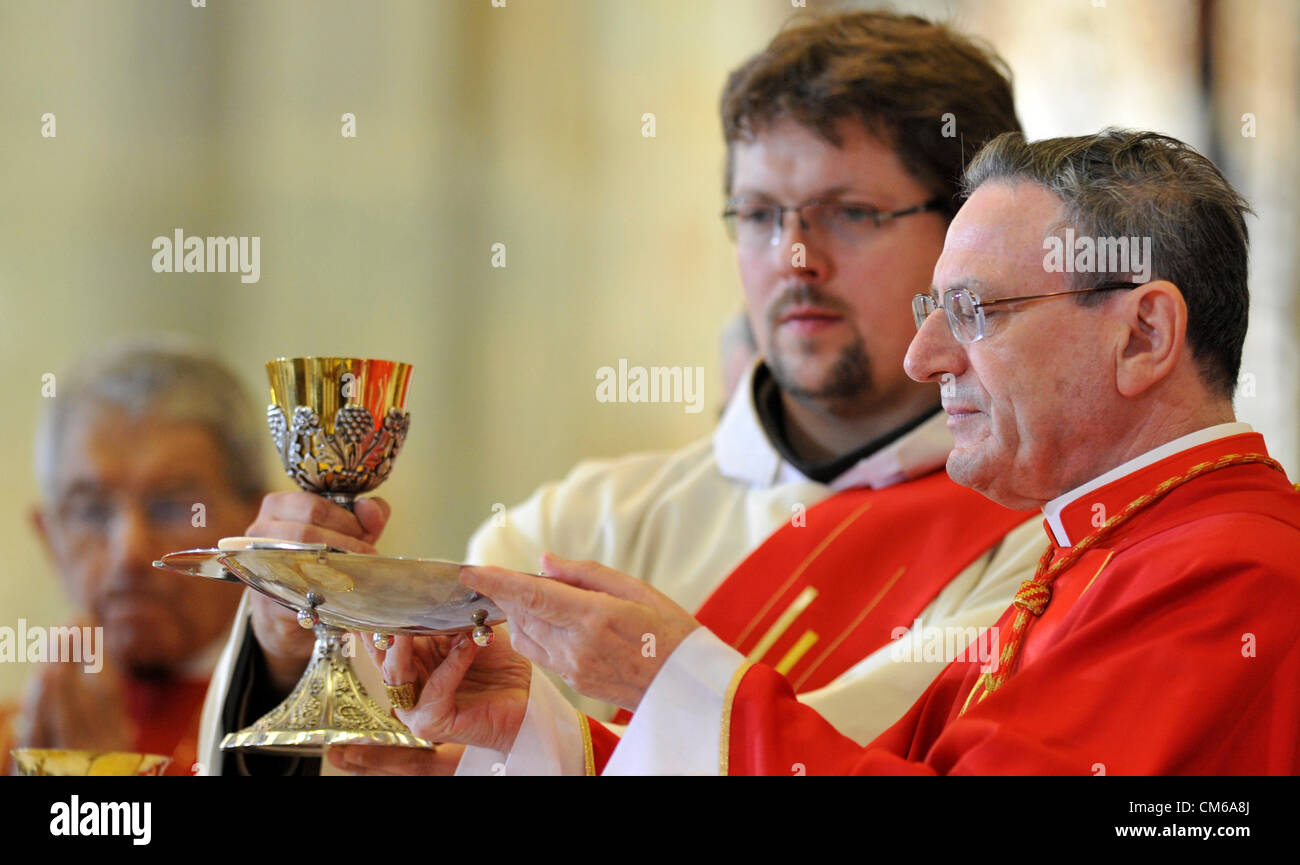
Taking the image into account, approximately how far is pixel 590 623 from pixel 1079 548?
0.78m

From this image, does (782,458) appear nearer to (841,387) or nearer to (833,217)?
(841,387)

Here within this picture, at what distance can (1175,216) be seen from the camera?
2123 millimetres

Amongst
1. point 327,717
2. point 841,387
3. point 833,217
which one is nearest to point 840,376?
point 841,387

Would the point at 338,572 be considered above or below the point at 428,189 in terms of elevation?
below

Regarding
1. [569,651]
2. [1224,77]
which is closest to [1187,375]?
[569,651]

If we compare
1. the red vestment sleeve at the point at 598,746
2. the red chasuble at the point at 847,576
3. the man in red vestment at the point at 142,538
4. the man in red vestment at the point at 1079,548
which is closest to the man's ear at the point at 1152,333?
the man in red vestment at the point at 1079,548

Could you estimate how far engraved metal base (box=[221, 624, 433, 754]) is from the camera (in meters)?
2.32

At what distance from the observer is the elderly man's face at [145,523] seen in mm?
4938

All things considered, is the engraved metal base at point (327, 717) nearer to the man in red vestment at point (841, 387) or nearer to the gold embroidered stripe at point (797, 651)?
the man in red vestment at point (841, 387)

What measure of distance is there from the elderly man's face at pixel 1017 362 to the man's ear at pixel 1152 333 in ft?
0.08

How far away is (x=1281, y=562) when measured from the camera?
1.90 meters

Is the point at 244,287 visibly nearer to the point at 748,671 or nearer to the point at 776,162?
the point at 776,162

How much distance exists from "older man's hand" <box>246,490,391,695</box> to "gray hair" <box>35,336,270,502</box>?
219 centimetres
